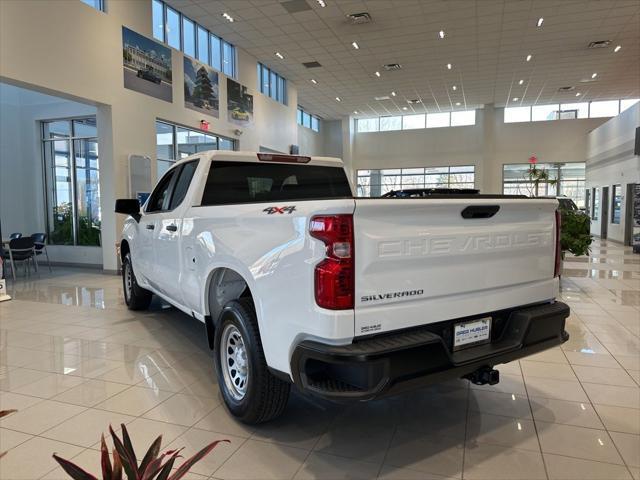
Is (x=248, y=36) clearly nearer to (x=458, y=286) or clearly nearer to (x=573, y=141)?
(x=458, y=286)

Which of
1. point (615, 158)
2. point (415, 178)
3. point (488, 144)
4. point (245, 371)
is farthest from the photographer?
point (415, 178)

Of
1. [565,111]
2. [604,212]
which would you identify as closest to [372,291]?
[604,212]

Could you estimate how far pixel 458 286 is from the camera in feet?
7.21

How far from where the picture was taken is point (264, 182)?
3619mm

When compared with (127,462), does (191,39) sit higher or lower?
higher

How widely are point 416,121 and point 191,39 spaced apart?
14.0 meters

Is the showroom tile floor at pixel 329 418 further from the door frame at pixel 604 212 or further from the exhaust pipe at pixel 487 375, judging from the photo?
the door frame at pixel 604 212

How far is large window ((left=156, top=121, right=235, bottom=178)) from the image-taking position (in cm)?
1014

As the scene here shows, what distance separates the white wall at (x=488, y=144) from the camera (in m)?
20.5

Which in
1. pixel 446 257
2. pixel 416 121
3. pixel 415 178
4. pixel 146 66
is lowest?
Answer: pixel 446 257

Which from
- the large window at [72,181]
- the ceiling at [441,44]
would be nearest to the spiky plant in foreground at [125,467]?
the large window at [72,181]

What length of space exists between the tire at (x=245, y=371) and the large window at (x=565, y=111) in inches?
838

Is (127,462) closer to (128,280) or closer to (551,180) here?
(128,280)

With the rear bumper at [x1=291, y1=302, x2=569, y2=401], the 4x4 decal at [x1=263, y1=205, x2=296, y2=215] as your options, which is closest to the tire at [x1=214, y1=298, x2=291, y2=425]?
the rear bumper at [x1=291, y1=302, x2=569, y2=401]
